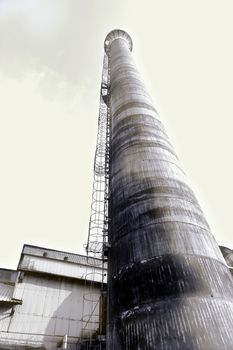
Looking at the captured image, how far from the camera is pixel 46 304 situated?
16.9 metres

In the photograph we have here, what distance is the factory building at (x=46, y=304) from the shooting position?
50.0ft

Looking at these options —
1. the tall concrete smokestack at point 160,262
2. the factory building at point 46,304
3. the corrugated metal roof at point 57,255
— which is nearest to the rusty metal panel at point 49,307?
the factory building at point 46,304

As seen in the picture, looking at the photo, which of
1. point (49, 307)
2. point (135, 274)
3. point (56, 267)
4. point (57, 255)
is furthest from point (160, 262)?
point (57, 255)

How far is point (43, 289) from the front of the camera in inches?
694

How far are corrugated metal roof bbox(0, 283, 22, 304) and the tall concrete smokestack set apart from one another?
839 cm

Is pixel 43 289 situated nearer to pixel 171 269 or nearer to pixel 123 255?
pixel 123 255

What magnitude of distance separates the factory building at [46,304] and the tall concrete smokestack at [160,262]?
6.77 meters

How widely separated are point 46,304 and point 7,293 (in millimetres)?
2621

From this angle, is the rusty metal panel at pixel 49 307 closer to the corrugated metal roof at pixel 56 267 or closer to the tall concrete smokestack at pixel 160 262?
the corrugated metal roof at pixel 56 267

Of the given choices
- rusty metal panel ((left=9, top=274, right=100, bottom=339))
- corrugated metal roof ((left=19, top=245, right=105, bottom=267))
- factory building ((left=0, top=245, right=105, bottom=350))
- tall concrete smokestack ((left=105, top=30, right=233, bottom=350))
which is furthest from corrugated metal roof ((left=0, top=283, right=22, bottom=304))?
tall concrete smokestack ((left=105, top=30, right=233, bottom=350))

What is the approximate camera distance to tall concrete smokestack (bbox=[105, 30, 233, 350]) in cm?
745

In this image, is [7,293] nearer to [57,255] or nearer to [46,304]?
[46,304]

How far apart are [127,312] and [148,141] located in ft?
29.9

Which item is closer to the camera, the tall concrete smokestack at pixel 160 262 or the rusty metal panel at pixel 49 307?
the tall concrete smokestack at pixel 160 262
